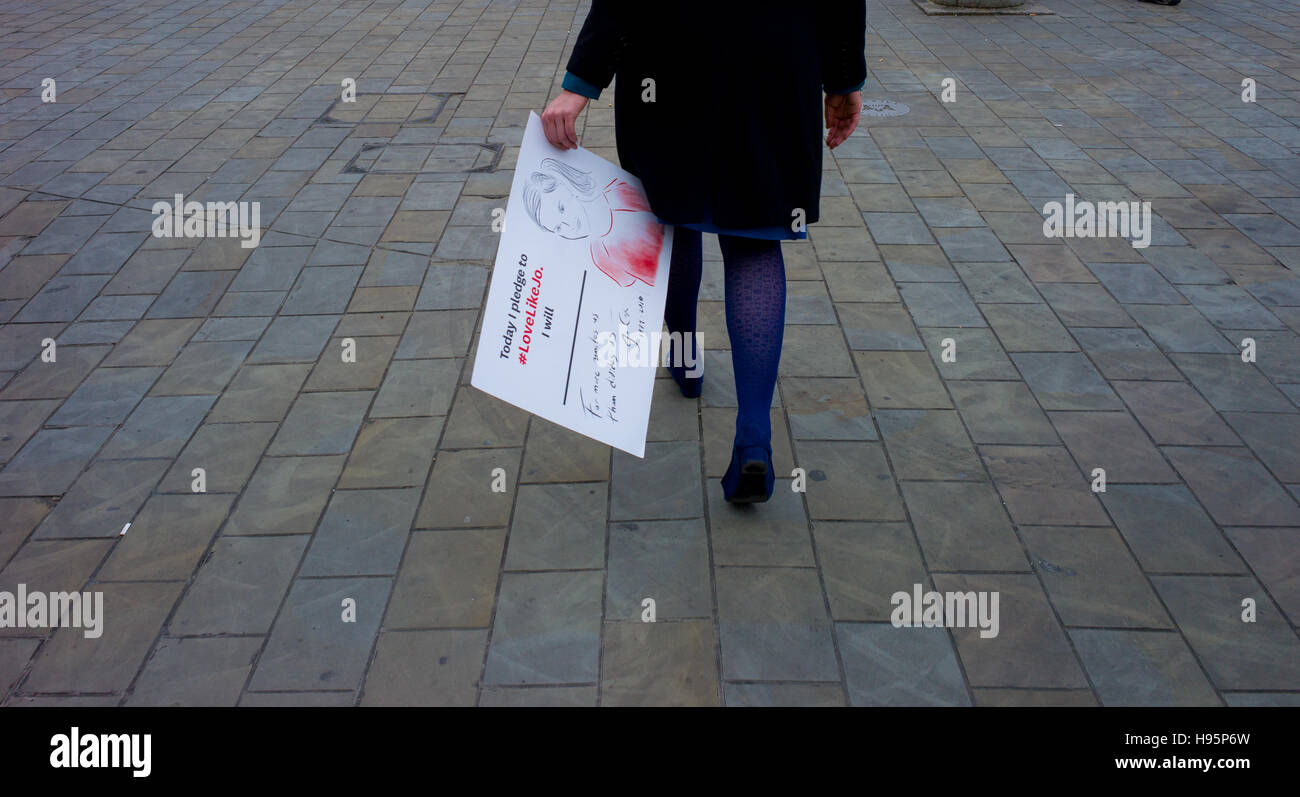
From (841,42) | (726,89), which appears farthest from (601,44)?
(841,42)

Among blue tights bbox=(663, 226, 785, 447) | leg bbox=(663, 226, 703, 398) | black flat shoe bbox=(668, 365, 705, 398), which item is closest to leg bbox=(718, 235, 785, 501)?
blue tights bbox=(663, 226, 785, 447)

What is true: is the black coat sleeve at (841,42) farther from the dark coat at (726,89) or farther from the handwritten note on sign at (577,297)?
the handwritten note on sign at (577,297)

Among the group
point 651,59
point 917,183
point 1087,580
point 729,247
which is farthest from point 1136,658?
point 917,183

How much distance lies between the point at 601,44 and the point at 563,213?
1.52 feet

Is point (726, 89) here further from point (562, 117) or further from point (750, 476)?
point (750, 476)

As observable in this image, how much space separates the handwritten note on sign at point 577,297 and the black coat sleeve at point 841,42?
64 cm

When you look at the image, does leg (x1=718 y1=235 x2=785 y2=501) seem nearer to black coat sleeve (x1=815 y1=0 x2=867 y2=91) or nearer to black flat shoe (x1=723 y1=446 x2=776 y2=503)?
black flat shoe (x1=723 y1=446 x2=776 y2=503)

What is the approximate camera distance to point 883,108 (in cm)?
661

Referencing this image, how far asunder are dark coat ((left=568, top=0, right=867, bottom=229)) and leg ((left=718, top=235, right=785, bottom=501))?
0.45 feet

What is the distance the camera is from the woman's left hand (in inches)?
109

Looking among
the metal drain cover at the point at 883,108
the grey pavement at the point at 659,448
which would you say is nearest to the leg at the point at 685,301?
the grey pavement at the point at 659,448

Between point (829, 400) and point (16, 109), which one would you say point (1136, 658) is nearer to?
point (829, 400)

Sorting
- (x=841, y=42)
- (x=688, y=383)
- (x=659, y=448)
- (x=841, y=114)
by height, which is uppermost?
(x=841, y=42)
